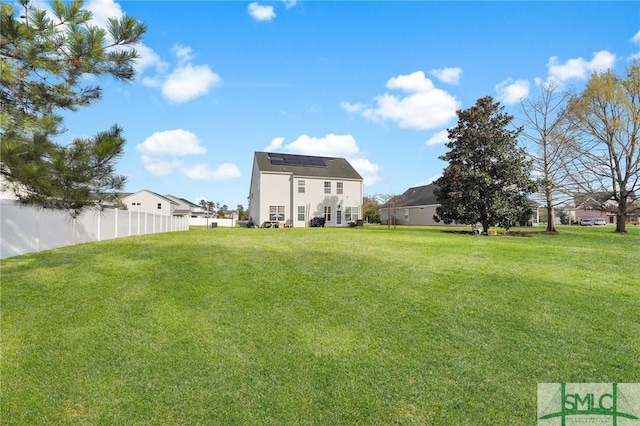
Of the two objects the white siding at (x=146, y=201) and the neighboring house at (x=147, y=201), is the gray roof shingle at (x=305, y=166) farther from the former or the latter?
the white siding at (x=146, y=201)

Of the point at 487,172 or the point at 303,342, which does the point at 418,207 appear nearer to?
the point at 487,172

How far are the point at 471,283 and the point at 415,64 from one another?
9625 millimetres

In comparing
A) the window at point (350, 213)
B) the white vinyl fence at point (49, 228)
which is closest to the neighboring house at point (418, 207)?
the window at point (350, 213)

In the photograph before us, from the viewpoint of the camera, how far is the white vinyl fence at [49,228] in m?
8.16

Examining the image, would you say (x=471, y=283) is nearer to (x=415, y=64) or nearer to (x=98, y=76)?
(x=98, y=76)

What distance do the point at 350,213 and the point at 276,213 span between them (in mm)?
6442

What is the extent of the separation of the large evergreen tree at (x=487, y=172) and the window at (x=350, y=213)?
1195 cm

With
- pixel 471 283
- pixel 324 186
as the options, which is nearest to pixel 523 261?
pixel 471 283

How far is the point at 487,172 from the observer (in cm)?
1783

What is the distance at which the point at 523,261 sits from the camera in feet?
27.3

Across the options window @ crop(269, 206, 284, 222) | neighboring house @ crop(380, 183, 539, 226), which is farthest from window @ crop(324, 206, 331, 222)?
neighboring house @ crop(380, 183, 539, 226)

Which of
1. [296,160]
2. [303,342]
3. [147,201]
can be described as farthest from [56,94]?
[147,201]

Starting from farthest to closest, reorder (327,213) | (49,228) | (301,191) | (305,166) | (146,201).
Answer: (146,201) → (305,166) → (327,213) → (301,191) → (49,228)

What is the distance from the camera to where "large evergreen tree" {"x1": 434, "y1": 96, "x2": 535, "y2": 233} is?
57.7ft
